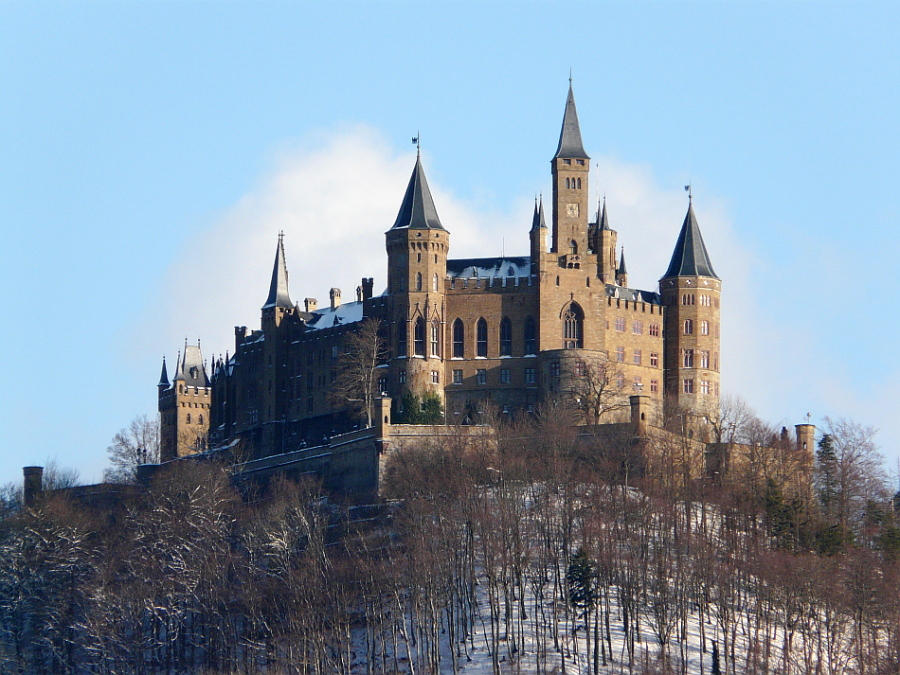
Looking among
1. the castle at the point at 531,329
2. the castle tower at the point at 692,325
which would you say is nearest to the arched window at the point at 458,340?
the castle at the point at 531,329

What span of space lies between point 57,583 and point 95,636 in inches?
249

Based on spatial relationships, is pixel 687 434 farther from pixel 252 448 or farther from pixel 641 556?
pixel 252 448

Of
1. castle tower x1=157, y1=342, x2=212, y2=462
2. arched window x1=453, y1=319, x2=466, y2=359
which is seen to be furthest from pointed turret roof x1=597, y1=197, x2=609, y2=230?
castle tower x1=157, y1=342, x2=212, y2=462

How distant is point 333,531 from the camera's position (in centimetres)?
8912

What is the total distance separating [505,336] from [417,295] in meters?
5.05

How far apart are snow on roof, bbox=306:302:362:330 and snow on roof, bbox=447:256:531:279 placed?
6113mm

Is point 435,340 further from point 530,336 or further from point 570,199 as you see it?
point 570,199

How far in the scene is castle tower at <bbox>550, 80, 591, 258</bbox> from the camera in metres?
103

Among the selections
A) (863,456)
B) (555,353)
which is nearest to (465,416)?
(555,353)

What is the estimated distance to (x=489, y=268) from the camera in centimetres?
10438

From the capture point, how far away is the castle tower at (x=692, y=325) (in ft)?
346

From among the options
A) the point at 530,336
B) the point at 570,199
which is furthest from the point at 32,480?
the point at 570,199

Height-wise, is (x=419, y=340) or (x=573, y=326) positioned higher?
(x=573, y=326)

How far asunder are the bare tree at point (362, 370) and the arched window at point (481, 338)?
491cm
